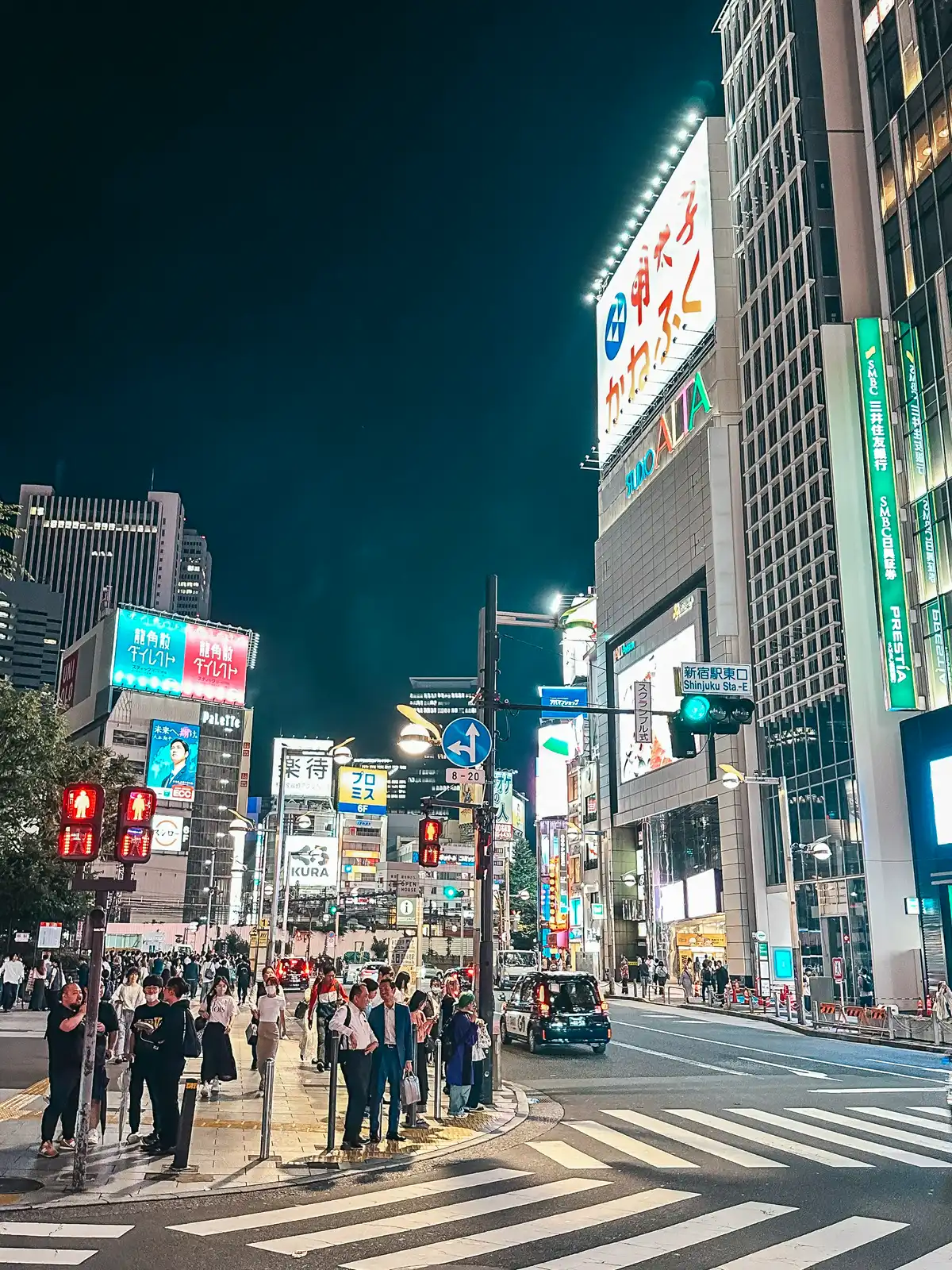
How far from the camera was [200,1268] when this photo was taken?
782cm

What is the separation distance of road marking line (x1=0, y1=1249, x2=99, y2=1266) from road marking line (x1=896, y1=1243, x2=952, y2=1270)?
6.18m

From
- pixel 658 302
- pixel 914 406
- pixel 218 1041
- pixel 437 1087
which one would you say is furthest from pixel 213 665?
pixel 437 1087

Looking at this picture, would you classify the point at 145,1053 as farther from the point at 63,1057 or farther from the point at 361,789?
the point at 361,789

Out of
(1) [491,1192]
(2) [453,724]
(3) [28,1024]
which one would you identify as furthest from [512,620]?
(3) [28,1024]

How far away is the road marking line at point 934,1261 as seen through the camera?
26.1 feet

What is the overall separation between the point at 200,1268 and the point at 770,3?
6877 centimetres

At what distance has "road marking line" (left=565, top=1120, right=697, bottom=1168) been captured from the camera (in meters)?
12.3

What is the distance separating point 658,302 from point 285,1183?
232ft

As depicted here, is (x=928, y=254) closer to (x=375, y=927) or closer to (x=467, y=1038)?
(x=467, y=1038)

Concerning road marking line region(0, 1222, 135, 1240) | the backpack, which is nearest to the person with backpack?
the backpack

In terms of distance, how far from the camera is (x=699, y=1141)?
1384 cm

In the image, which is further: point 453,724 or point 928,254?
point 928,254

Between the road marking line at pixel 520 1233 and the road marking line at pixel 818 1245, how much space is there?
1.59m

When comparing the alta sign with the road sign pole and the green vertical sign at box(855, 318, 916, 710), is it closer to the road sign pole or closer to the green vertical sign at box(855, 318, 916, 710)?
the green vertical sign at box(855, 318, 916, 710)
